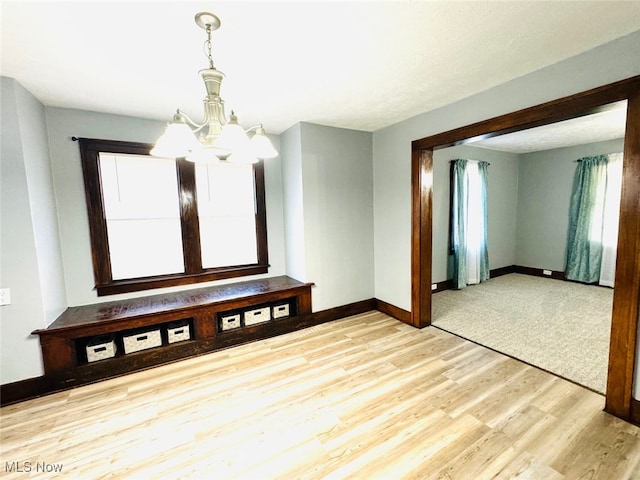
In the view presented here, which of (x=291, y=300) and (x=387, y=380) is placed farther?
(x=291, y=300)

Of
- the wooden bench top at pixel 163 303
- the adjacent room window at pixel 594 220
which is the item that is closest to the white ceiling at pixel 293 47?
the wooden bench top at pixel 163 303

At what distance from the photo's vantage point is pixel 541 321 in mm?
3426

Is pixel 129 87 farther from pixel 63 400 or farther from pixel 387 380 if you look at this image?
pixel 387 380

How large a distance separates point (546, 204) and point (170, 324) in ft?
22.3

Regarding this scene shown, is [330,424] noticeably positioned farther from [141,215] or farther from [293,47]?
[141,215]

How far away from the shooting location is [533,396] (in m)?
2.10

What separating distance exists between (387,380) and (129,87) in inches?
127

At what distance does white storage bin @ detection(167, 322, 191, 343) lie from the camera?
2723 millimetres

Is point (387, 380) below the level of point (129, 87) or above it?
below

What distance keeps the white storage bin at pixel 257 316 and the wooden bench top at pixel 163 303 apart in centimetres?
21

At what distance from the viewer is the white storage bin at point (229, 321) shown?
297cm

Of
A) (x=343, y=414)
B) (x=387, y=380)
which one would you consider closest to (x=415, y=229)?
(x=387, y=380)

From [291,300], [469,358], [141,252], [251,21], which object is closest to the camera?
[251,21]

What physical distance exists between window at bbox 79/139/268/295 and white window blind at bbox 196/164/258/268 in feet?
0.04
